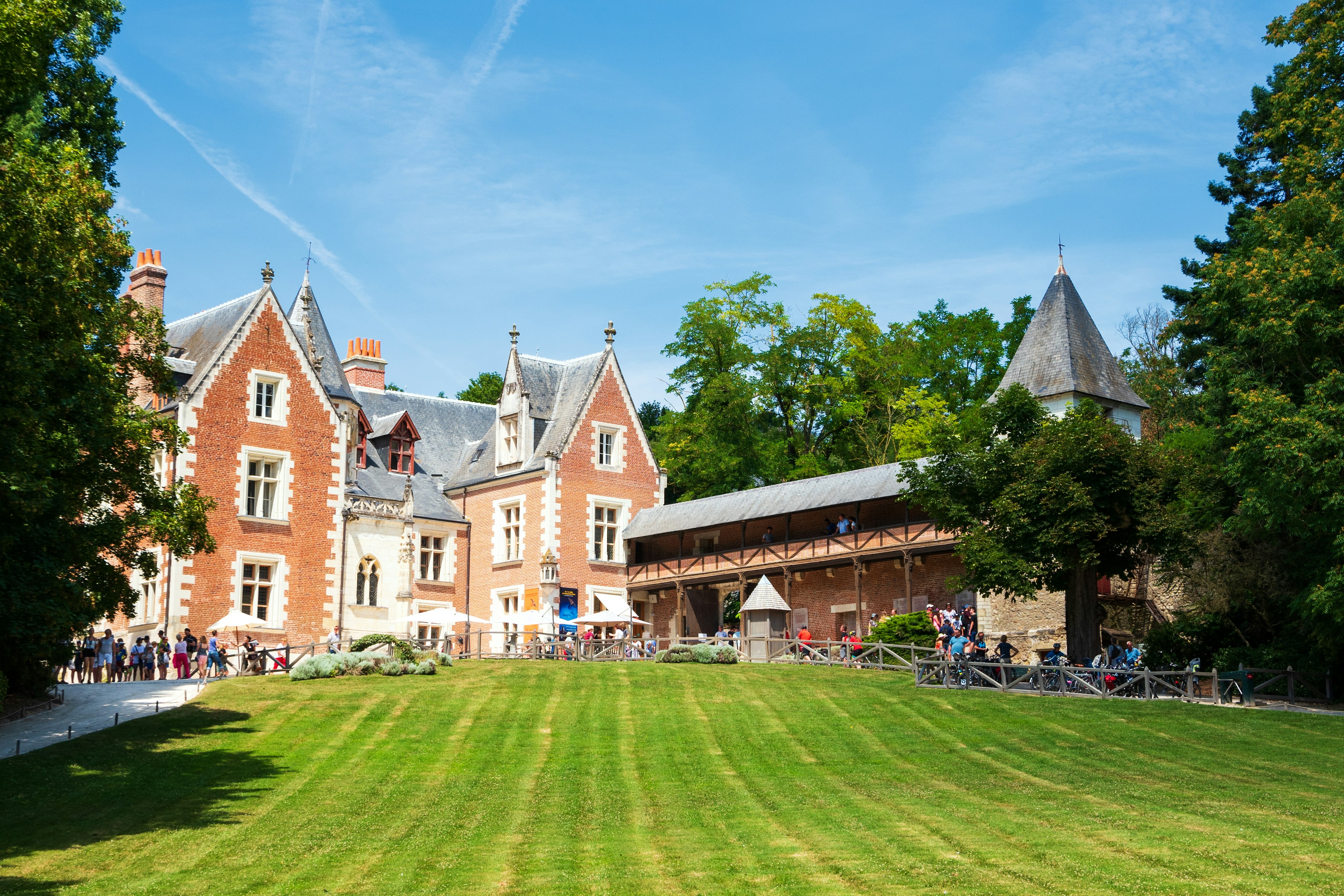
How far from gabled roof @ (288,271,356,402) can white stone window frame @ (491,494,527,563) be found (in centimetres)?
608

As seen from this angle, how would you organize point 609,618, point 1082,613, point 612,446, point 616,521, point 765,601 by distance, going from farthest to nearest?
point 612,446 → point 616,521 → point 609,618 → point 765,601 → point 1082,613

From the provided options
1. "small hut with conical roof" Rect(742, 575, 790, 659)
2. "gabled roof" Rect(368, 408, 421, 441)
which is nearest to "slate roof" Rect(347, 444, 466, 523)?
"gabled roof" Rect(368, 408, 421, 441)

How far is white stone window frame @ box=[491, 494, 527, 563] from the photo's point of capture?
4197 cm

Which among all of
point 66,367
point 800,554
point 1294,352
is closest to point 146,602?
point 66,367

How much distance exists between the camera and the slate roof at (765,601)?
32.4m

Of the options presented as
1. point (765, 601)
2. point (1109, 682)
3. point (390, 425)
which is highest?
point (390, 425)

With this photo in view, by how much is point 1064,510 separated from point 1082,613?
2.74 meters

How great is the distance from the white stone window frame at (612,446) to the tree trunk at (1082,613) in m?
19.1

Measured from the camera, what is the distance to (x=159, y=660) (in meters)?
31.3

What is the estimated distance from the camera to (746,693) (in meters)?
24.8

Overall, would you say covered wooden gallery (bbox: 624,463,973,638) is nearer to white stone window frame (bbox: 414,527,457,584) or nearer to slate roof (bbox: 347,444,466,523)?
white stone window frame (bbox: 414,527,457,584)

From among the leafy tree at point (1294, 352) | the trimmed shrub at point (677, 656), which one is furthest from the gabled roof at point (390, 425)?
the leafy tree at point (1294, 352)

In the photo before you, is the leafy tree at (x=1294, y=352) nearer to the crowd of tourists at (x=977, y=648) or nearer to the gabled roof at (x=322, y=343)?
the crowd of tourists at (x=977, y=648)

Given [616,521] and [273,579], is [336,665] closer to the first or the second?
[273,579]
